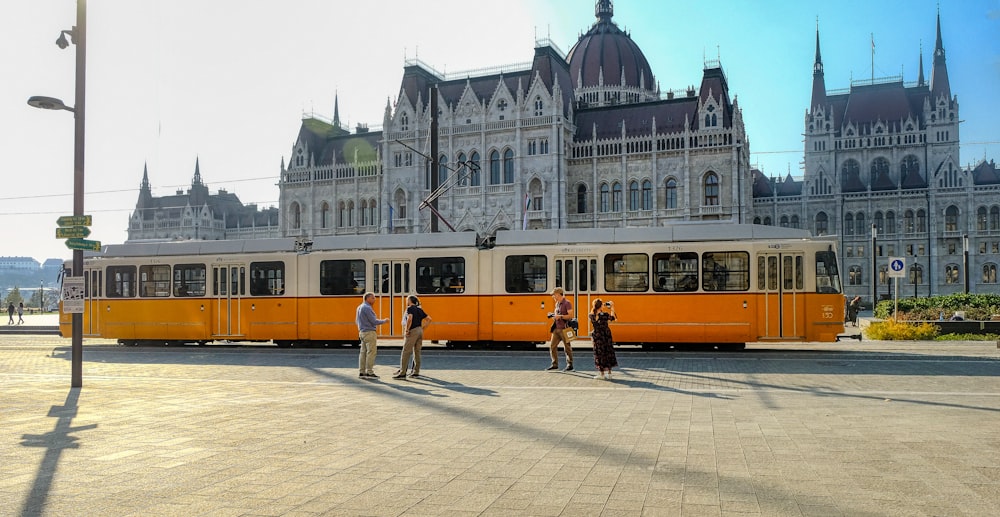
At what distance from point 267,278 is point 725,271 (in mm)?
12251

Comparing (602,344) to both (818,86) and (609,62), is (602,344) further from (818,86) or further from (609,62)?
(818,86)

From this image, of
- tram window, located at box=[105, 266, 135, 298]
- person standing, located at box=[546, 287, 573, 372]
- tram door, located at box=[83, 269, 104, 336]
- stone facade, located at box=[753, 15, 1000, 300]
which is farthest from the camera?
stone facade, located at box=[753, 15, 1000, 300]

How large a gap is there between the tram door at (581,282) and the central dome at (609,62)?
6446cm

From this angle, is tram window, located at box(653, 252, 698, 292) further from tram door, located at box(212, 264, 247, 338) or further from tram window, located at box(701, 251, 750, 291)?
tram door, located at box(212, 264, 247, 338)

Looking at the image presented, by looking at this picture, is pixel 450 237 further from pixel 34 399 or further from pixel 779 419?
pixel 779 419

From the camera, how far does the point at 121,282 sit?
23.0 metres

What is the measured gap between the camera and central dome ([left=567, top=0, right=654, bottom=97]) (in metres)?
81.7

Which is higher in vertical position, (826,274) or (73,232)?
(73,232)

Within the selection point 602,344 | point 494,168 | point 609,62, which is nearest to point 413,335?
point 602,344

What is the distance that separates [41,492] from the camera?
5.36 m

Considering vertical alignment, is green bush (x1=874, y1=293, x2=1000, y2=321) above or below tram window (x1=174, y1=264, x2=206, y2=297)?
below

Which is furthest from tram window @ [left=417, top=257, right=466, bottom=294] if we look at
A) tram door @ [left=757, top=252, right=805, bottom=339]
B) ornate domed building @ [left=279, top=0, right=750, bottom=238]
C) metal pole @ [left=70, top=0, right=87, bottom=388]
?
ornate domed building @ [left=279, top=0, right=750, bottom=238]

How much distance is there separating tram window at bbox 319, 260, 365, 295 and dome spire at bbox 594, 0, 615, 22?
76.6 meters

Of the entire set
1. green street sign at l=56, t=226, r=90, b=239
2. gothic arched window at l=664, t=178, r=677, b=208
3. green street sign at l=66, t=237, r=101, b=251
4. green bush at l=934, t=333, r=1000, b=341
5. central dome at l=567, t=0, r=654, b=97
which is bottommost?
green bush at l=934, t=333, r=1000, b=341
